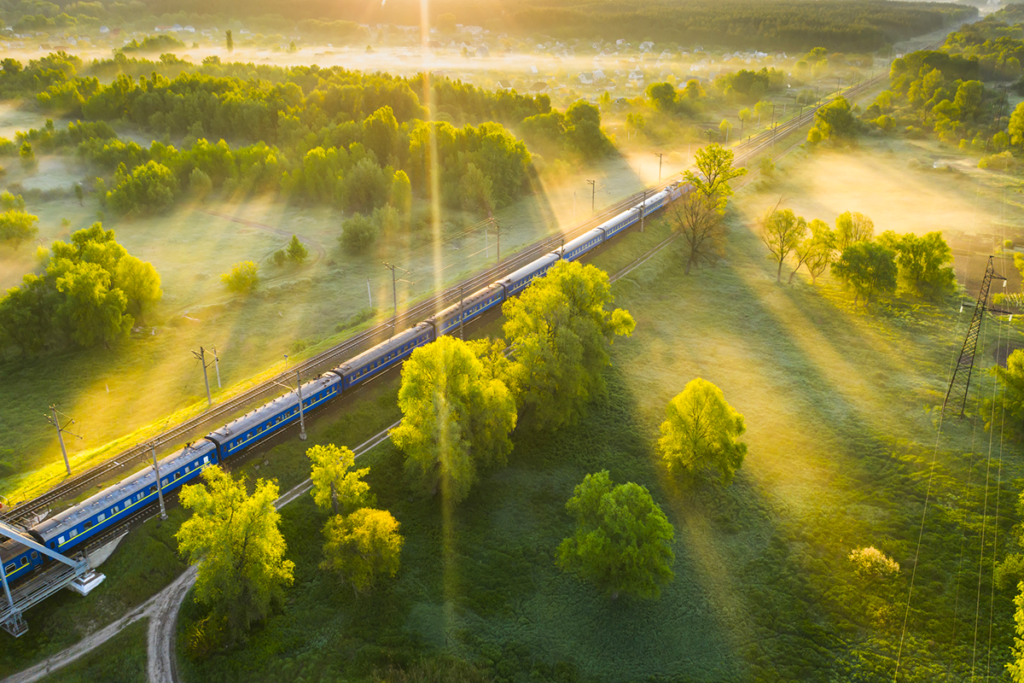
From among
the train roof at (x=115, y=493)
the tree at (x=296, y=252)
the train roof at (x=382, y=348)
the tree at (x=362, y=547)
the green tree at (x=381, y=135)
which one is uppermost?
the green tree at (x=381, y=135)

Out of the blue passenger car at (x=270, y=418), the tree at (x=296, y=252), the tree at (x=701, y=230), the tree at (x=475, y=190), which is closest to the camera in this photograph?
the blue passenger car at (x=270, y=418)

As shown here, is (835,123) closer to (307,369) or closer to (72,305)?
(307,369)

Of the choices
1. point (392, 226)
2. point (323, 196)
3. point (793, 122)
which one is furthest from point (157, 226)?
point (793, 122)

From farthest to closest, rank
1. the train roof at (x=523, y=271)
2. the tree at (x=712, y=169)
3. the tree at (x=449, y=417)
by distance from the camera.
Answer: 1. the tree at (x=712, y=169)
2. the train roof at (x=523, y=271)
3. the tree at (x=449, y=417)

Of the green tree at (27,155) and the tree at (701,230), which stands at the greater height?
the green tree at (27,155)

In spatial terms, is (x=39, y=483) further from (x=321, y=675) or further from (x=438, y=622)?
(x=438, y=622)

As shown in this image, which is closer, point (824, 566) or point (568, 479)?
point (824, 566)

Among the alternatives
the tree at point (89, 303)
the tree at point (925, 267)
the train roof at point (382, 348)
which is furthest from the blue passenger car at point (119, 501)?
the tree at point (925, 267)

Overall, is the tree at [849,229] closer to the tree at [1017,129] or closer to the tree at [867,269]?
the tree at [867,269]
